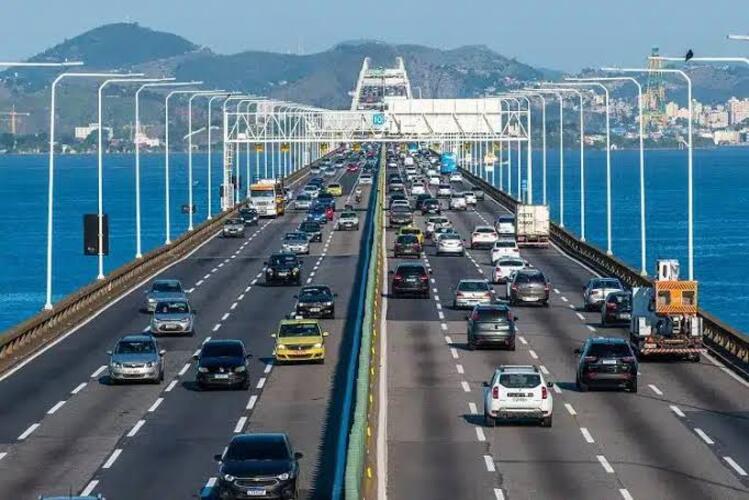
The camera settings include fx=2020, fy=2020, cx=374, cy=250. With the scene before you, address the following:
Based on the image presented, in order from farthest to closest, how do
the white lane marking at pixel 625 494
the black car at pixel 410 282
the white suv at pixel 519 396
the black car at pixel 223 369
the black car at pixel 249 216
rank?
the black car at pixel 249 216, the black car at pixel 410 282, the black car at pixel 223 369, the white suv at pixel 519 396, the white lane marking at pixel 625 494

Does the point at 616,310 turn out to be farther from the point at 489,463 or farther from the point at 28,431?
the point at 489,463

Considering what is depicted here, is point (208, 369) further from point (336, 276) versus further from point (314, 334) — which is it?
point (336, 276)

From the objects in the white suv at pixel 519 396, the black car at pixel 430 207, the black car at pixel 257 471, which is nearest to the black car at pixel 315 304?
the white suv at pixel 519 396

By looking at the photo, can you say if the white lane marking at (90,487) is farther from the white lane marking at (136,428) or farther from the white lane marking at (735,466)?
the white lane marking at (735,466)

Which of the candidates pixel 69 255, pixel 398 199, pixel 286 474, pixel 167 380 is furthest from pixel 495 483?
pixel 69 255

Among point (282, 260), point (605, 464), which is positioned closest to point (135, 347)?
point (605, 464)

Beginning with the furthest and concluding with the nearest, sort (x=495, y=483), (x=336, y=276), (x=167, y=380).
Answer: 1. (x=336, y=276)
2. (x=167, y=380)
3. (x=495, y=483)
